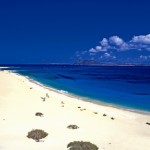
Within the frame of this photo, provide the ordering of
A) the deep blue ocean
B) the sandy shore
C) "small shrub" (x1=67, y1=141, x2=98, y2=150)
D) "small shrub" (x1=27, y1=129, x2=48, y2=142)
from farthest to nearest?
1. the deep blue ocean
2. "small shrub" (x1=27, y1=129, x2=48, y2=142)
3. the sandy shore
4. "small shrub" (x1=67, y1=141, x2=98, y2=150)

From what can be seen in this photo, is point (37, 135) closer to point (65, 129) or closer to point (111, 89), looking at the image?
point (65, 129)

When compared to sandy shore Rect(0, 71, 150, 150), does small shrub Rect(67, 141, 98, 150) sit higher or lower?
higher

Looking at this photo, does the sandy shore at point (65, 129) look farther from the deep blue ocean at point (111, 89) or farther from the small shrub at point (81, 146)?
the deep blue ocean at point (111, 89)

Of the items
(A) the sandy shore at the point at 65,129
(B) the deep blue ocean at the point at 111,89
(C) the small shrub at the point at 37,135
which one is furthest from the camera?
(B) the deep blue ocean at the point at 111,89

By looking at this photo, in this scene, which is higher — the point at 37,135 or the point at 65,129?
the point at 37,135

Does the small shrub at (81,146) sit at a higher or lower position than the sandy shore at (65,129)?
higher

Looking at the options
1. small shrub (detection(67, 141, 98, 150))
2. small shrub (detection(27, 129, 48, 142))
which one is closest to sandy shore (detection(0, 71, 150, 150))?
small shrub (detection(27, 129, 48, 142))

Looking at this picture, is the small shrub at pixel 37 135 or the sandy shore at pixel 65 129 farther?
the small shrub at pixel 37 135

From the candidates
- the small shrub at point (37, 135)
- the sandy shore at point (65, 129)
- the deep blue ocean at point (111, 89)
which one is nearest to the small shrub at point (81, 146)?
the sandy shore at point (65, 129)

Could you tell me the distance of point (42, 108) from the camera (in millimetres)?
30219

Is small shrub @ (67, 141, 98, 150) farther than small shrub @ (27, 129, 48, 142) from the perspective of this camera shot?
No

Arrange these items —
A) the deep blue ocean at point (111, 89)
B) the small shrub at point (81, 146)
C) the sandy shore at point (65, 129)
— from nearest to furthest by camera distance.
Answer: the small shrub at point (81, 146) → the sandy shore at point (65, 129) → the deep blue ocean at point (111, 89)

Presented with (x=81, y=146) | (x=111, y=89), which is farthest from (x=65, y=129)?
(x=111, y=89)

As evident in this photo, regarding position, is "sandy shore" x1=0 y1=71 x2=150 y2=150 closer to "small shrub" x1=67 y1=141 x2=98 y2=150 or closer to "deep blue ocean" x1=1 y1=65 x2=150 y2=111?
"small shrub" x1=67 y1=141 x2=98 y2=150
